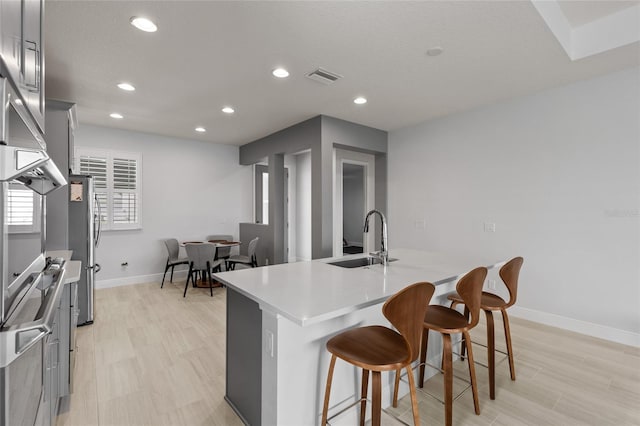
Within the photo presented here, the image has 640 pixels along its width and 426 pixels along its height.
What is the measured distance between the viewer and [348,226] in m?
10.4

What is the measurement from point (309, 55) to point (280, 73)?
446 mm

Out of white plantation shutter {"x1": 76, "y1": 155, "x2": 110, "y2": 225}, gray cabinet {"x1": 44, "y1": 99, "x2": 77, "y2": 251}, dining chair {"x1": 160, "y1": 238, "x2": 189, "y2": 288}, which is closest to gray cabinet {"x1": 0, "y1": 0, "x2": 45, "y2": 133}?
gray cabinet {"x1": 44, "y1": 99, "x2": 77, "y2": 251}

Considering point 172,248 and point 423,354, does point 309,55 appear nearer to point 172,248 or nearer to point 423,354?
point 423,354

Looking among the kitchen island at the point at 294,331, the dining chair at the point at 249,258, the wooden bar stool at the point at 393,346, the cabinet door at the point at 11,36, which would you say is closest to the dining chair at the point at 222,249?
the dining chair at the point at 249,258

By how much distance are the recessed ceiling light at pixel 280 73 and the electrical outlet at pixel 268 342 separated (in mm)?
2435

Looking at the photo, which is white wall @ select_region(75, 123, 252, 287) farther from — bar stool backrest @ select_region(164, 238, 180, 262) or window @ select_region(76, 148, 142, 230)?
bar stool backrest @ select_region(164, 238, 180, 262)

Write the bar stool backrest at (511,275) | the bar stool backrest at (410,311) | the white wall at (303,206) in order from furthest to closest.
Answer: the white wall at (303,206), the bar stool backrest at (511,275), the bar stool backrest at (410,311)

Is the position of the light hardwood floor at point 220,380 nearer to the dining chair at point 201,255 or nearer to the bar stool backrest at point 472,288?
→ the bar stool backrest at point 472,288

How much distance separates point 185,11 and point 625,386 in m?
4.21

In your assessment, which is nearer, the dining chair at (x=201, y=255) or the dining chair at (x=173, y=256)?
the dining chair at (x=201, y=255)

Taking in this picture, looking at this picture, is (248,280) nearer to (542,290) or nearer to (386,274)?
(386,274)

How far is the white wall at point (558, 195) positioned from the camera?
9.71ft

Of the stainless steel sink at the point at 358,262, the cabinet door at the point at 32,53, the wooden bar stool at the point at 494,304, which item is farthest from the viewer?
the stainless steel sink at the point at 358,262

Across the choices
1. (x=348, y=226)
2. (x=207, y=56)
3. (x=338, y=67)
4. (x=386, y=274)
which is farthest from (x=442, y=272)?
(x=348, y=226)
